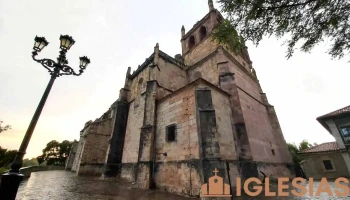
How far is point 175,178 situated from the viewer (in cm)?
768

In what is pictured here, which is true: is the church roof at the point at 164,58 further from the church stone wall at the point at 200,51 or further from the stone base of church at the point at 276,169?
the stone base of church at the point at 276,169

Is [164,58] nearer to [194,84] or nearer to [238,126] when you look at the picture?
[194,84]

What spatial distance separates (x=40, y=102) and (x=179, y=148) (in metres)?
6.28

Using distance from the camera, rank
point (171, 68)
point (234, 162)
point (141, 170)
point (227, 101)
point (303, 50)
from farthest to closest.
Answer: point (171, 68), point (227, 101), point (141, 170), point (234, 162), point (303, 50)

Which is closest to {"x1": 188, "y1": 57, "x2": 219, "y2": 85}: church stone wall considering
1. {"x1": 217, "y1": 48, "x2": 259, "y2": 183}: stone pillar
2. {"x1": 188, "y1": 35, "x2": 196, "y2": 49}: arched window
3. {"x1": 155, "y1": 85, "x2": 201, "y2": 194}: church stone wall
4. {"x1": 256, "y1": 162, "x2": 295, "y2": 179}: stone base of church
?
{"x1": 217, "y1": 48, "x2": 259, "y2": 183}: stone pillar

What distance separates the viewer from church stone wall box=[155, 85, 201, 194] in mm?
7188

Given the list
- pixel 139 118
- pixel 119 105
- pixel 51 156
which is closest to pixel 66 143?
pixel 51 156

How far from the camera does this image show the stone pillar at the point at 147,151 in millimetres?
8531

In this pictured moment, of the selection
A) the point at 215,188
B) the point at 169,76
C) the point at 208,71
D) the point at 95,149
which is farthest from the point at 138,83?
the point at 215,188

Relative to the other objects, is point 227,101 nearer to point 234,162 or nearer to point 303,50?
point 234,162

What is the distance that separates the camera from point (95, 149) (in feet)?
53.9

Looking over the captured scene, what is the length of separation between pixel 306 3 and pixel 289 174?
12.6m

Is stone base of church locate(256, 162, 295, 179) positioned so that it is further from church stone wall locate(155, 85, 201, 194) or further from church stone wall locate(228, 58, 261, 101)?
church stone wall locate(228, 58, 261, 101)

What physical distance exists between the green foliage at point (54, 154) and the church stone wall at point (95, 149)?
86.1ft
